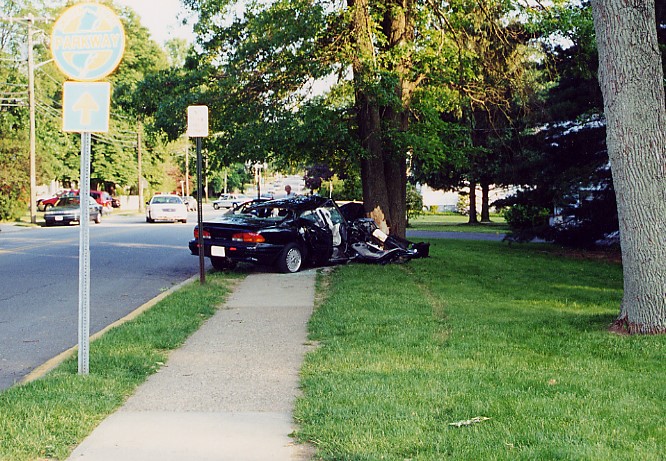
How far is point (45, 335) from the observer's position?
30.9ft

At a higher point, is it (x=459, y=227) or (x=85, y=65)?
(x=85, y=65)

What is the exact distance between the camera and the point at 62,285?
45.9 feet

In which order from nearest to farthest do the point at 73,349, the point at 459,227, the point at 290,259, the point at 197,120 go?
the point at 73,349 → the point at 197,120 → the point at 290,259 → the point at 459,227

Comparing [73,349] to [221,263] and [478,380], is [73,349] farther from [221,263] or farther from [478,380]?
[221,263]

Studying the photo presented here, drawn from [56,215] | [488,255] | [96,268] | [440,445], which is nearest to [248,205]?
[96,268]

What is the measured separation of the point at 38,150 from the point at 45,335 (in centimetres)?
4516

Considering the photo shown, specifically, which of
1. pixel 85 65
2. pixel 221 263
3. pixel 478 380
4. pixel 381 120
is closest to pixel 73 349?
pixel 85 65

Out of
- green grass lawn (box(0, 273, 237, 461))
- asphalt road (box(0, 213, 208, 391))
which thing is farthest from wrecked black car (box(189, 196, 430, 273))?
green grass lawn (box(0, 273, 237, 461))

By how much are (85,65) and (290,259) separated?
9.93 meters

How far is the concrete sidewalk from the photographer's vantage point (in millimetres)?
4875

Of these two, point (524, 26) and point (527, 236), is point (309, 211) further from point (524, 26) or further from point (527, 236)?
point (527, 236)

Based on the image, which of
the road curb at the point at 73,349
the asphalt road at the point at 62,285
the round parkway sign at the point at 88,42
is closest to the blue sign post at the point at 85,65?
the round parkway sign at the point at 88,42

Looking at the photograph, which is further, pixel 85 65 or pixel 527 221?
pixel 527 221

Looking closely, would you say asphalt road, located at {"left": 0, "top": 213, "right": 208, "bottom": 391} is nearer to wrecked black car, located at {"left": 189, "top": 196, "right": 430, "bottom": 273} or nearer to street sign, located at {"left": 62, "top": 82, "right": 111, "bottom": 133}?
wrecked black car, located at {"left": 189, "top": 196, "right": 430, "bottom": 273}
